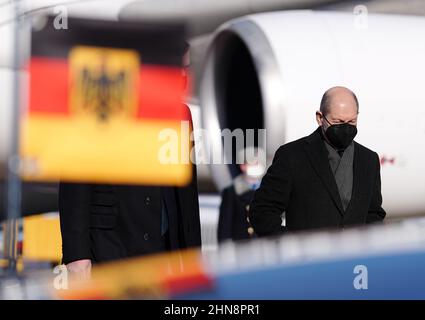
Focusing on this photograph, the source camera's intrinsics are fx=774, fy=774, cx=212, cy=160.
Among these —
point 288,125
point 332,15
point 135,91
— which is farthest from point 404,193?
point 135,91

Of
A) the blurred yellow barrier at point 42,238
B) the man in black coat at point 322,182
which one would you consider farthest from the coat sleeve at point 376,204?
the blurred yellow barrier at point 42,238

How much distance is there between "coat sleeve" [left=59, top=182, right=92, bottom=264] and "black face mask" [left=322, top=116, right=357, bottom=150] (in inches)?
28.4

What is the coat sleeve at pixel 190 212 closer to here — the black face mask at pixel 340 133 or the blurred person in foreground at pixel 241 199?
the black face mask at pixel 340 133

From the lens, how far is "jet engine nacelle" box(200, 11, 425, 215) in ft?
12.5

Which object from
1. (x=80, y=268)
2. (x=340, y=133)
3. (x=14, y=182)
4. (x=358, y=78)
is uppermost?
(x=358, y=78)

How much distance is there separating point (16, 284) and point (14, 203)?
646 millimetres

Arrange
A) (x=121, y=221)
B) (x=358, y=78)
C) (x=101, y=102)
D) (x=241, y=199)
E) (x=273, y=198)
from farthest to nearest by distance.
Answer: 1. (x=241, y=199)
2. (x=358, y=78)
3. (x=101, y=102)
4. (x=121, y=221)
5. (x=273, y=198)

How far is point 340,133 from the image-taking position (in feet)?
7.11

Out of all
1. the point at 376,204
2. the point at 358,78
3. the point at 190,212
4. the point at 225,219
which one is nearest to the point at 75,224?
the point at 190,212

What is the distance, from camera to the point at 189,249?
2.42 metres

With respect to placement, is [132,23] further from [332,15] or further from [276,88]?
[332,15]

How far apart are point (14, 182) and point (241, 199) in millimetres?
1133

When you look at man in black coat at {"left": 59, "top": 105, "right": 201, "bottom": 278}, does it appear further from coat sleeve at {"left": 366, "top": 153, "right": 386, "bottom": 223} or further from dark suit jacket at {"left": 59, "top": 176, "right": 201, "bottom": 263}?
coat sleeve at {"left": 366, "top": 153, "right": 386, "bottom": 223}

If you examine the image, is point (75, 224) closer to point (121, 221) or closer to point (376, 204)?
point (121, 221)
